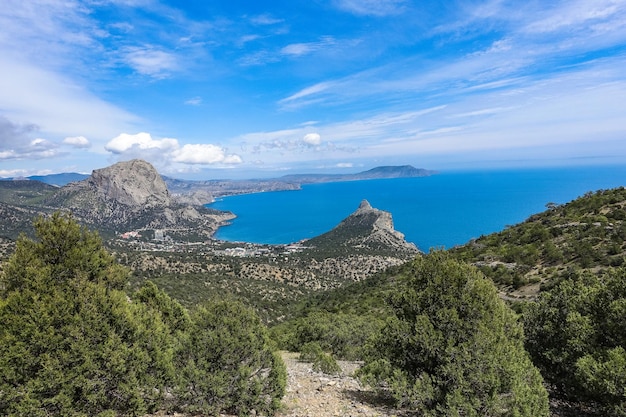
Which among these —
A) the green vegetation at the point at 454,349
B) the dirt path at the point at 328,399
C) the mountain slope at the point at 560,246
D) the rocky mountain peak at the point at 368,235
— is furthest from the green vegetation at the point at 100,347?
the rocky mountain peak at the point at 368,235

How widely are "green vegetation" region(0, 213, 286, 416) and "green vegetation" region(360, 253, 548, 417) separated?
10.5 feet

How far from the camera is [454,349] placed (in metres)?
7.59

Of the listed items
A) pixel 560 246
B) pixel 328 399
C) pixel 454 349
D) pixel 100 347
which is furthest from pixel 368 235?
pixel 100 347

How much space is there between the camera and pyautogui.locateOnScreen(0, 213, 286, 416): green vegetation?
646 centimetres

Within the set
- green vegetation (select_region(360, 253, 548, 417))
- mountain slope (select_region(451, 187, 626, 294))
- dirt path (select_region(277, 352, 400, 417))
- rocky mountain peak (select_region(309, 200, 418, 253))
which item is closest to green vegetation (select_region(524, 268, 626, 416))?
green vegetation (select_region(360, 253, 548, 417))

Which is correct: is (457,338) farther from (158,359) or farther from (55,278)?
(55,278)

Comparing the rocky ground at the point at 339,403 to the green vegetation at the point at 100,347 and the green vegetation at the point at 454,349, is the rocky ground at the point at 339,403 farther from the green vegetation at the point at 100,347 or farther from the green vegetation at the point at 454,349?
the green vegetation at the point at 454,349

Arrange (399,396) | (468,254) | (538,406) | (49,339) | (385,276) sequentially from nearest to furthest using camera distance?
(49,339)
(538,406)
(399,396)
(468,254)
(385,276)

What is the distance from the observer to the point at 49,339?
6574mm

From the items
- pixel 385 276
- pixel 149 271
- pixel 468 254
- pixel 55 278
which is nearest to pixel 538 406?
pixel 55 278

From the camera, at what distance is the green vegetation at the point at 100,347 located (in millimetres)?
6457

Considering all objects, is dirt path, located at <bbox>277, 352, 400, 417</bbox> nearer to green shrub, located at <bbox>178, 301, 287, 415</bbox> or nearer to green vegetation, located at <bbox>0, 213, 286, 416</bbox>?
green shrub, located at <bbox>178, 301, 287, 415</bbox>

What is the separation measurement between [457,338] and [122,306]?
770 centimetres

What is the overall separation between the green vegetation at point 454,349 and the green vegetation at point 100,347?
3.20 m
